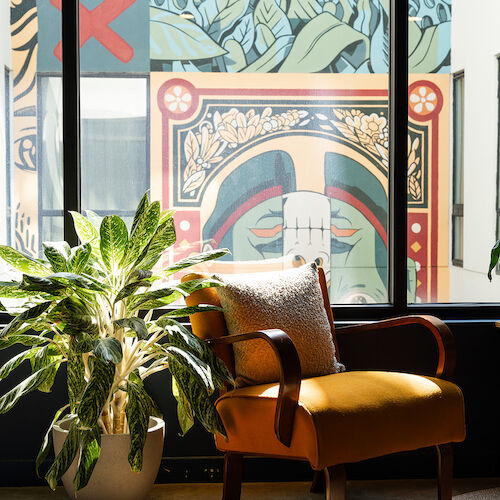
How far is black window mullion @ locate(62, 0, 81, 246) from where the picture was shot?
2924 mm

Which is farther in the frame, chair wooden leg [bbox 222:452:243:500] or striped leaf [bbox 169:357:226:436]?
chair wooden leg [bbox 222:452:243:500]

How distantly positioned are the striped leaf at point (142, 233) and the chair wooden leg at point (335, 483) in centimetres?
98

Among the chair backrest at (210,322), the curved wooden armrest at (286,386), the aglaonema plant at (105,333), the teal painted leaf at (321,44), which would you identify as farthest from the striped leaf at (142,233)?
the teal painted leaf at (321,44)

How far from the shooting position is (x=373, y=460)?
9.61 ft

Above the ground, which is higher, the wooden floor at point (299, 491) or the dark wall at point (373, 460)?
the dark wall at point (373, 460)

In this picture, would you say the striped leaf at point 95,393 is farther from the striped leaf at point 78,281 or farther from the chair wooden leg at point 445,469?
the chair wooden leg at point 445,469

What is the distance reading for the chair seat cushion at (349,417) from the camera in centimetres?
201

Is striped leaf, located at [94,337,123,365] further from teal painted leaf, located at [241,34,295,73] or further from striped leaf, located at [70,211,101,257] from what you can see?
teal painted leaf, located at [241,34,295,73]

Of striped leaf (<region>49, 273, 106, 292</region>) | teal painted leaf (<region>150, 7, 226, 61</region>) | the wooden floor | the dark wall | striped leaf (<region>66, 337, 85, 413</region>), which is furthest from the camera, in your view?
teal painted leaf (<region>150, 7, 226, 61</region>)

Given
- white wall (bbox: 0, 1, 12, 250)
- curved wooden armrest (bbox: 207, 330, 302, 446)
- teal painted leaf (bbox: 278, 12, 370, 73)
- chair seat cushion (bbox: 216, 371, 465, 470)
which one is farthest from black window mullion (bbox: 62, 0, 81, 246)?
curved wooden armrest (bbox: 207, 330, 302, 446)

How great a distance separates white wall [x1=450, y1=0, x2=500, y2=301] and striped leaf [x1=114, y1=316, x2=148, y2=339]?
5.27 feet

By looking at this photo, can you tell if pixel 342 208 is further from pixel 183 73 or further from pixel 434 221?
pixel 183 73

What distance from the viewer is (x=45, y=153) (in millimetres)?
2971

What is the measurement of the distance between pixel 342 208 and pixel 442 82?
0.75 m
